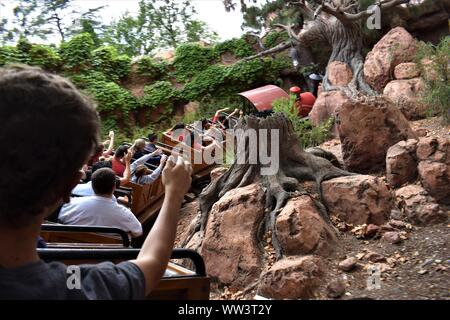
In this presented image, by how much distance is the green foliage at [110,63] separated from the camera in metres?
16.5

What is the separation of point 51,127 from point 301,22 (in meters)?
15.5

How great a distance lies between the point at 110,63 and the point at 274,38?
6127 mm

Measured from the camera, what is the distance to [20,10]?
2186 cm

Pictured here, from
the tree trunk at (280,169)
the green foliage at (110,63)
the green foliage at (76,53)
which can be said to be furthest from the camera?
the green foliage at (110,63)

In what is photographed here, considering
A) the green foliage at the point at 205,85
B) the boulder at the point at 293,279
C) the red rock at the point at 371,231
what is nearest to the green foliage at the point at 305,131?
the red rock at the point at 371,231

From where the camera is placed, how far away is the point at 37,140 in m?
0.91

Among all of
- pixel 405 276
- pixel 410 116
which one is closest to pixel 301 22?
pixel 410 116

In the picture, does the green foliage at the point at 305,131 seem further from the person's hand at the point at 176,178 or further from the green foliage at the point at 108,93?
the green foliage at the point at 108,93

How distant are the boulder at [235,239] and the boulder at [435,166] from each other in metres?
1.61

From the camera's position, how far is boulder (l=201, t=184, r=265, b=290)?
13.5 feet

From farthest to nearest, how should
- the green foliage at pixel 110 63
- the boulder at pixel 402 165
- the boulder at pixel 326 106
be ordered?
the green foliage at pixel 110 63
the boulder at pixel 326 106
the boulder at pixel 402 165

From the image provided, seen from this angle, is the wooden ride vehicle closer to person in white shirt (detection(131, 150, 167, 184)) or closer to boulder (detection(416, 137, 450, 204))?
boulder (detection(416, 137, 450, 204))

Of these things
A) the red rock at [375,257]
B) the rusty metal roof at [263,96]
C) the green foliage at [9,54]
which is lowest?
the red rock at [375,257]
